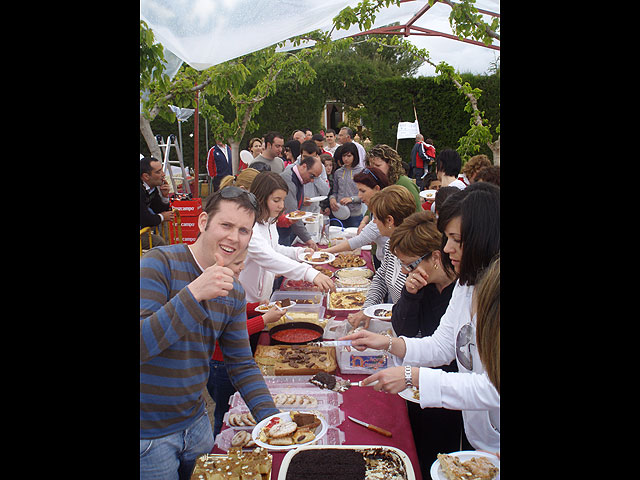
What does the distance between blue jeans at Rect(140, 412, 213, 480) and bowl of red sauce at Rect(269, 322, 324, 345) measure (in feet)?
2.92

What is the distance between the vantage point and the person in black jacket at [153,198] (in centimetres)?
535

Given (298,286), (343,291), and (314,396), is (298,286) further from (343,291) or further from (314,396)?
(314,396)

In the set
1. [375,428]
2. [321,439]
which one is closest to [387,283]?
[375,428]

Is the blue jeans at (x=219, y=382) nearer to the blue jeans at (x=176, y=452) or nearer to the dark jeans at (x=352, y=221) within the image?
the blue jeans at (x=176, y=452)

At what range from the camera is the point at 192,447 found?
5.11ft

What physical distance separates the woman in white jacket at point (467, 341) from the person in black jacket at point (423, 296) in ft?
0.92

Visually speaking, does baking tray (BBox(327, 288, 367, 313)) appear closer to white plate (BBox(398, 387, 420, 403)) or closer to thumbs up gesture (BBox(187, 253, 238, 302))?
white plate (BBox(398, 387, 420, 403))

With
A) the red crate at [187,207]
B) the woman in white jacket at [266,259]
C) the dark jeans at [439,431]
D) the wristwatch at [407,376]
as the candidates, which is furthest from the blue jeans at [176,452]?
the red crate at [187,207]

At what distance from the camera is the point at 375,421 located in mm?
1845
